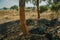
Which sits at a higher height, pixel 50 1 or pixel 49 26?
pixel 50 1

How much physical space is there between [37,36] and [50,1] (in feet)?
19.3

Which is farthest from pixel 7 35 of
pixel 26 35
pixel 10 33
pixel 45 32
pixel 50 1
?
pixel 50 1

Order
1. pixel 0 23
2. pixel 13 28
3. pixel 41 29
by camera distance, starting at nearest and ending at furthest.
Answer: pixel 41 29
pixel 13 28
pixel 0 23

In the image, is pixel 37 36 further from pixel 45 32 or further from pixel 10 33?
pixel 10 33

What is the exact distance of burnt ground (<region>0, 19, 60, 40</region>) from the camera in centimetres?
1367

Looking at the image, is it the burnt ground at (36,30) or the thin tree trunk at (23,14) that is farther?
the burnt ground at (36,30)

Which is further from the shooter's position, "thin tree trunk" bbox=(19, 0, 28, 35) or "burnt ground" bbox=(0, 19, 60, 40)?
"burnt ground" bbox=(0, 19, 60, 40)

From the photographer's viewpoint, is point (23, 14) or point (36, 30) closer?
point (23, 14)

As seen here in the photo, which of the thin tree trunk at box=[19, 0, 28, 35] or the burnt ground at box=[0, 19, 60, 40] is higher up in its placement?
the thin tree trunk at box=[19, 0, 28, 35]

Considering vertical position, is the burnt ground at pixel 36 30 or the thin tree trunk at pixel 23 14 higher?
the thin tree trunk at pixel 23 14

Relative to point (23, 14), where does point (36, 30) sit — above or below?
below

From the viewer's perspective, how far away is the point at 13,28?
Answer: 52.9 ft

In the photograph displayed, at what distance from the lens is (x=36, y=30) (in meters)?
14.9

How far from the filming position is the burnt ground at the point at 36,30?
13672mm
